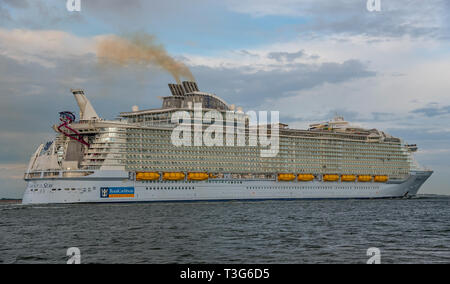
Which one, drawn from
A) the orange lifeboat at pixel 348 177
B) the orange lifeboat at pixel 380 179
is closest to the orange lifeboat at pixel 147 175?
the orange lifeboat at pixel 348 177

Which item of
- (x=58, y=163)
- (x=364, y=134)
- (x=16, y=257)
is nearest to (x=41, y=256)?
(x=16, y=257)

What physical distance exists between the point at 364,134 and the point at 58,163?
68.4 metres

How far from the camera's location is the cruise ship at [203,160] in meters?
71.1

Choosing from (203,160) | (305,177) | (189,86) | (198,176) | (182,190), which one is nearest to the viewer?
(182,190)

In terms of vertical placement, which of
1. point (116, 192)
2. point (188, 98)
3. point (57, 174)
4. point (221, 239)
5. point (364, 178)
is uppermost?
point (188, 98)

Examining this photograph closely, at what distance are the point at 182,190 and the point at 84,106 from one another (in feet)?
74.9

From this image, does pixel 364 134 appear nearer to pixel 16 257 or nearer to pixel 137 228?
pixel 137 228

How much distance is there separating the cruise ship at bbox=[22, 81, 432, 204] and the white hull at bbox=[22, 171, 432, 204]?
0.49 feet

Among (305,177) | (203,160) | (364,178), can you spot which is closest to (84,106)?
(203,160)

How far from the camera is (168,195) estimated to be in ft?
244

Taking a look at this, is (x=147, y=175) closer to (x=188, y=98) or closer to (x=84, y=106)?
(x=84, y=106)

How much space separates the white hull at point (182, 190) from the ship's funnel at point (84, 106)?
1452cm

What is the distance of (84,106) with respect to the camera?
8144 cm
